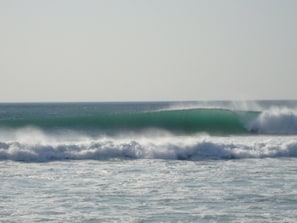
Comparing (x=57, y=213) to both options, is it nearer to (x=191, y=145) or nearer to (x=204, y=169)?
(x=204, y=169)

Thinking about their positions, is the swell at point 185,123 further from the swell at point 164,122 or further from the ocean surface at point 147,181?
the ocean surface at point 147,181

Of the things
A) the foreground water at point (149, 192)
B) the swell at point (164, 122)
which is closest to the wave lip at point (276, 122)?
the swell at point (164, 122)

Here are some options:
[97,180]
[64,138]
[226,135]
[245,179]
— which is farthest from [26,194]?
[226,135]

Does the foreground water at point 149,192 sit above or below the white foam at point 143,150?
below

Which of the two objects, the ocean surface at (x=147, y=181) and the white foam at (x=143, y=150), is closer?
the ocean surface at (x=147, y=181)

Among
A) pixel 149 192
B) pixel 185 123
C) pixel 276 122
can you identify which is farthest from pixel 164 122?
pixel 149 192

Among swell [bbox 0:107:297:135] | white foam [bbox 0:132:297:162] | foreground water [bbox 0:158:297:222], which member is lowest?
foreground water [bbox 0:158:297:222]

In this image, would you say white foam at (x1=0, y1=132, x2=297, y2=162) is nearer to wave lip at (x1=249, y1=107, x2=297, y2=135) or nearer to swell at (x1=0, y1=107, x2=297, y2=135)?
swell at (x1=0, y1=107, x2=297, y2=135)

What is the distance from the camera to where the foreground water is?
870cm

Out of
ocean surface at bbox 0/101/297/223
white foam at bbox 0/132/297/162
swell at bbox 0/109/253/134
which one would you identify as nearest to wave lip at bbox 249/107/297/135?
swell at bbox 0/109/253/134

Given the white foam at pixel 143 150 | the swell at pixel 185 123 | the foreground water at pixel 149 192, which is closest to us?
the foreground water at pixel 149 192

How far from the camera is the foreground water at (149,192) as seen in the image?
28.6ft

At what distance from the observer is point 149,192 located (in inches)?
412

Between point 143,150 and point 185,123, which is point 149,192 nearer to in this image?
point 143,150
